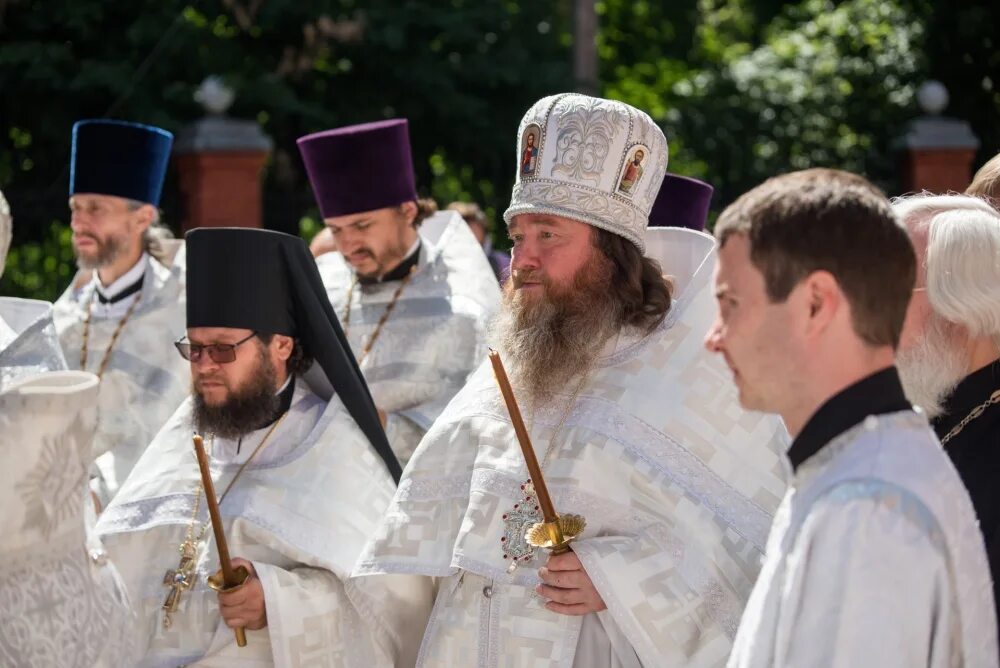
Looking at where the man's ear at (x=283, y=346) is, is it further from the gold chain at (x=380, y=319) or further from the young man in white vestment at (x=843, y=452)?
the young man in white vestment at (x=843, y=452)

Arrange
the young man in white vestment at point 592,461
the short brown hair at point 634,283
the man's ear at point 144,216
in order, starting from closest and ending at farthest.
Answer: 1. the young man in white vestment at point 592,461
2. the short brown hair at point 634,283
3. the man's ear at point 144,216

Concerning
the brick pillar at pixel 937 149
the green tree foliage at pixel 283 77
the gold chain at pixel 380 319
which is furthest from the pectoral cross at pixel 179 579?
the brick pillar at pixel 937 149

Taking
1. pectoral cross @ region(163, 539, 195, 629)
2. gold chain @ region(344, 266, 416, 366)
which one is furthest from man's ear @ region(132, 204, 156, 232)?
pectoral cross @ region(163, 539, 195, 629)

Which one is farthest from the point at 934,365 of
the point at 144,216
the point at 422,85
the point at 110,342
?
the point at 422,85

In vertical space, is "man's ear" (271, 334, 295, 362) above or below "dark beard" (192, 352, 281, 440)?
above

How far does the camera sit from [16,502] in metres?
3.38

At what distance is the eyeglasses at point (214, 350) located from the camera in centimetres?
505

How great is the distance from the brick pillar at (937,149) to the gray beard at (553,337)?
32.1 feet

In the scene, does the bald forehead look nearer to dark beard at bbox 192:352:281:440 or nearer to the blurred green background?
dark beard at bbox 192:352:281:440

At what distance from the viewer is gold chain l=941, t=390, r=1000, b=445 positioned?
411cm

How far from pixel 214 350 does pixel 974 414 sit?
7.37 feet

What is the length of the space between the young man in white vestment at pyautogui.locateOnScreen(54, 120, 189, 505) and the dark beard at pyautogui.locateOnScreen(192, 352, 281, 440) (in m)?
1.68

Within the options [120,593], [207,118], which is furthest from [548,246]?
[207,118]

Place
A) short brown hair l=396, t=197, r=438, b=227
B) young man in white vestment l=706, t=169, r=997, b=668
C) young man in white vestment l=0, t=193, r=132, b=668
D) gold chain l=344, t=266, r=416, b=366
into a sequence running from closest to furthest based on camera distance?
young man in white vestment l=706, t=169, r=997, b=668 → young man in white vestment l=0, t=193, r=132, b=668 → gold chain l=344, t=266, r=416, b=366 → short brown hair l=396, t=197, r=438, b=227
